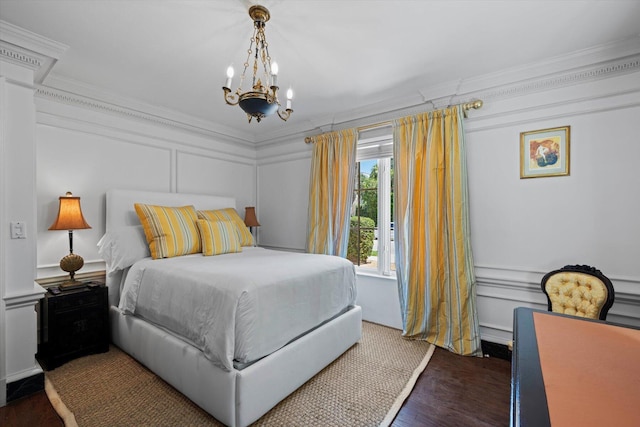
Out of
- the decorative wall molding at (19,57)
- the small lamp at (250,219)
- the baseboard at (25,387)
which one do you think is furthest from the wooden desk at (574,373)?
the small lamp at (250,219)

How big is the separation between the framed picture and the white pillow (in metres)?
3.59

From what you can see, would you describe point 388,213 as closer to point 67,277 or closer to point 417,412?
point 417,412

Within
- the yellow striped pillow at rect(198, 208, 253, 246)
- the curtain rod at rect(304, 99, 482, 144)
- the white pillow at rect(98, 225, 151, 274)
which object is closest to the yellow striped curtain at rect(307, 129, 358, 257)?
the curtain rod at rect(304, 99, 482, 144)

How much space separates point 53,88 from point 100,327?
223 centimetres

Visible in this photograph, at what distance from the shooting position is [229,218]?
352 centimetres

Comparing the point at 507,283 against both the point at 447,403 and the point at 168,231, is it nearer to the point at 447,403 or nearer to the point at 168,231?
the point at 447,403

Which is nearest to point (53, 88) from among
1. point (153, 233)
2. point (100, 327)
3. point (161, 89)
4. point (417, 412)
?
point (161, 89)

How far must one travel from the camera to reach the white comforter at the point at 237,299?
166 cm

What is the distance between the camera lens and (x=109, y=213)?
285cm

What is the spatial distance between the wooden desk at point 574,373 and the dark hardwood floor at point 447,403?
0.94m

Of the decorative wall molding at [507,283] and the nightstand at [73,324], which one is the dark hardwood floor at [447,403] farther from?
the decorative wall molding at [507,283]

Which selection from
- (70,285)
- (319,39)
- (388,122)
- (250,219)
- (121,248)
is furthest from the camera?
(250,219)

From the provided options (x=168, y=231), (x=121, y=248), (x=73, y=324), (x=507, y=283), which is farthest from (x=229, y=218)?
(x=507, y=283)

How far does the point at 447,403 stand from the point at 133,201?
11.1 ft
